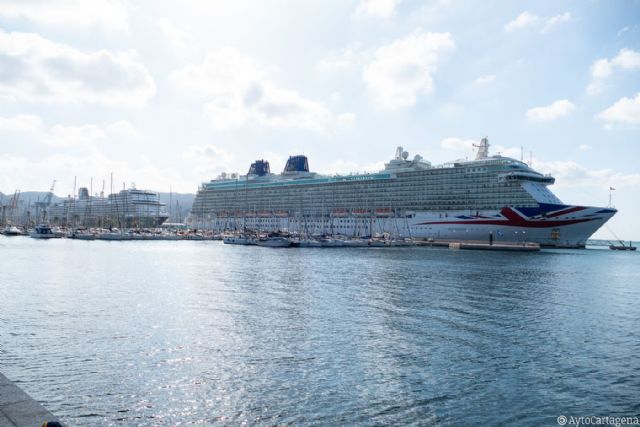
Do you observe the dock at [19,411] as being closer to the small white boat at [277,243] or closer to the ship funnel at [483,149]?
the small white boat at [277,243]

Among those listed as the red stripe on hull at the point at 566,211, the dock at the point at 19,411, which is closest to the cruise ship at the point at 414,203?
the red stripe on hull at the point at 566,211

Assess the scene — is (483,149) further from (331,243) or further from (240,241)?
(240,241)

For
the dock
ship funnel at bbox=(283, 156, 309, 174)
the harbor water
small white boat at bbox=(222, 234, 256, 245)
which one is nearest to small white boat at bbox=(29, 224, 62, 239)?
small white boat at bbox=(222, 234, 256, 245)

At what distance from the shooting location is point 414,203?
9731cm

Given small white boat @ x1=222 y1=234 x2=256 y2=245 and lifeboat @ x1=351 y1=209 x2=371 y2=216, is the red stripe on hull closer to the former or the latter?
lifeboat @ x1=351 y1=209 x2=371 y2=216

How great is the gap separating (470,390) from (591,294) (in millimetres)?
22828

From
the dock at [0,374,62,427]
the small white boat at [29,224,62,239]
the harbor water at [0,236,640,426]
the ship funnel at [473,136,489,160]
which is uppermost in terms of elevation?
the ship funnel at [473,136,489,160]

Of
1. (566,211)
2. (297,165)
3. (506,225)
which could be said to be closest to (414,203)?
(506,225)

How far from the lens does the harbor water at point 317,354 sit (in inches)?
433

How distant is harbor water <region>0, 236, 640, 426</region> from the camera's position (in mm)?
11000

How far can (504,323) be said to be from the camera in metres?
20.4

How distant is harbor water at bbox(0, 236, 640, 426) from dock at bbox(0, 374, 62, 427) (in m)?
2.10

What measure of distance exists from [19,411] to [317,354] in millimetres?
9138

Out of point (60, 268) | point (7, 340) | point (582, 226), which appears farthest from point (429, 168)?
point (7, 340)
